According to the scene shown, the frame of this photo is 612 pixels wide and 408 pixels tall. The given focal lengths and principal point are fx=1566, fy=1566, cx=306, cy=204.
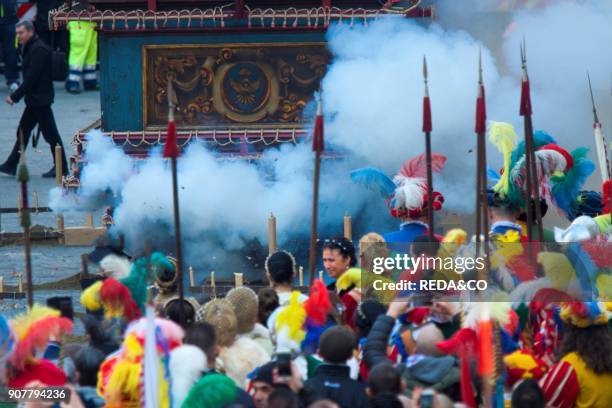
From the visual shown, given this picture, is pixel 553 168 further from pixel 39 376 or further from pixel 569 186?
pixel 39 376

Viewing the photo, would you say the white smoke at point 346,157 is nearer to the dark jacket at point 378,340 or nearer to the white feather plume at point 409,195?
the white feather plume at point 409,195

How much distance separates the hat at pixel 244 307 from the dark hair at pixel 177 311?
258 mm

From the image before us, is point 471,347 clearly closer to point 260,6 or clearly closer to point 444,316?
point 444,316

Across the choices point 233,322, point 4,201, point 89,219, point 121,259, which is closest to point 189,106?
point 89,219

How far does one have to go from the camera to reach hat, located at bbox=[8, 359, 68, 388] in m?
6.11

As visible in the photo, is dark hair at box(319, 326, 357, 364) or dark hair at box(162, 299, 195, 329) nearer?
dark hair at box(319, 326, 357, 364)

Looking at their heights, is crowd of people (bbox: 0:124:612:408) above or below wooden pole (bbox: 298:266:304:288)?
below

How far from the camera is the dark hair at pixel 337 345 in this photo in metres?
6.10

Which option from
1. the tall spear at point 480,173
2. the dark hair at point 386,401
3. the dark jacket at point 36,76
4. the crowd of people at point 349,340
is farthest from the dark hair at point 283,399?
the dark jacket at point 36,76

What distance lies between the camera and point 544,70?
40.9ft

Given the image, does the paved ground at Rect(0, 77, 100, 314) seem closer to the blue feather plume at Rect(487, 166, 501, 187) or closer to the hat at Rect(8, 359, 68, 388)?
the blue feather plume at Rect(487, 166, 501, 187)

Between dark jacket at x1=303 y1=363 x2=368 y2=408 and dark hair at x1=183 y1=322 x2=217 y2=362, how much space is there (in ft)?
1.33

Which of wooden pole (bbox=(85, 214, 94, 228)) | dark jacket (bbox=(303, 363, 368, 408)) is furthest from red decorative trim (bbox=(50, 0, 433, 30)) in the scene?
dark jacket (bbox=(303, 363, 368, 408))

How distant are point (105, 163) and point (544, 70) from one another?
11.7ft
